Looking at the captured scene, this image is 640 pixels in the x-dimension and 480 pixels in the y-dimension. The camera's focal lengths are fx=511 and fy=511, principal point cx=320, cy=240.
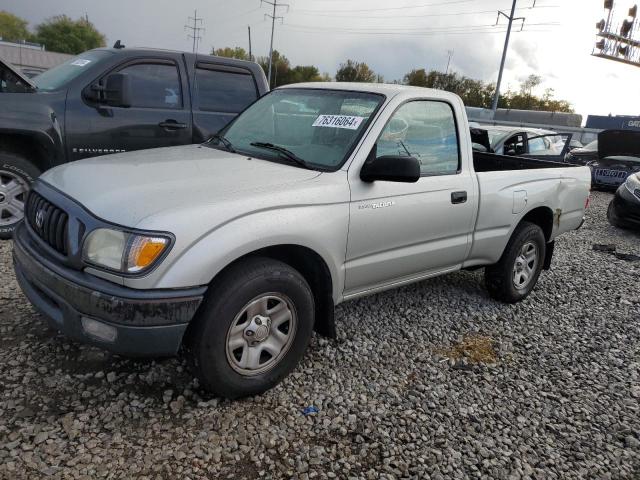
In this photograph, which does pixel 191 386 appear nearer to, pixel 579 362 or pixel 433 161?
pixel 433 161

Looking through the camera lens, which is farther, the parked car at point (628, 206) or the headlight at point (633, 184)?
the headlight at point (633, 184)

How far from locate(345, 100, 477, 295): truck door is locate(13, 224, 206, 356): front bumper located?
1.16 metres

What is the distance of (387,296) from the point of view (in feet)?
15.3

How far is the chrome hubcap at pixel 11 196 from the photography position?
4887mm

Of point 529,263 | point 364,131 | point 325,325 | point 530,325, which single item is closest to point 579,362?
point 530,325

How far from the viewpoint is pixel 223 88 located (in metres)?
5.99

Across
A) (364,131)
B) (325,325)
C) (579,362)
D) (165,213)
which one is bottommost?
(579,362)

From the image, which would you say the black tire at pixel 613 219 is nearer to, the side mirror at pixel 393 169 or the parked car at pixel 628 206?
the parked car at pixel 628 206

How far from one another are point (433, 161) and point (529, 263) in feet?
5.80

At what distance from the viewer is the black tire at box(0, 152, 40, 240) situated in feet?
15.8

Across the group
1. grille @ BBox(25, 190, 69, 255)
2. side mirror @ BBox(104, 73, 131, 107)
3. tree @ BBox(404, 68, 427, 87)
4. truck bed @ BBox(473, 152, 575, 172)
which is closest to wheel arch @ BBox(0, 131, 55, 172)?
side mirror @ BBox(104, 73, 131, 107)

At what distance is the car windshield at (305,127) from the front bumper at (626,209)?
6769mm

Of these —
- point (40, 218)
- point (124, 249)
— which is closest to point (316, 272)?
point (124, 249)

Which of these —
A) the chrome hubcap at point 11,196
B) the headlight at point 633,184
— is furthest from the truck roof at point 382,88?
the headlight at point 633,184
